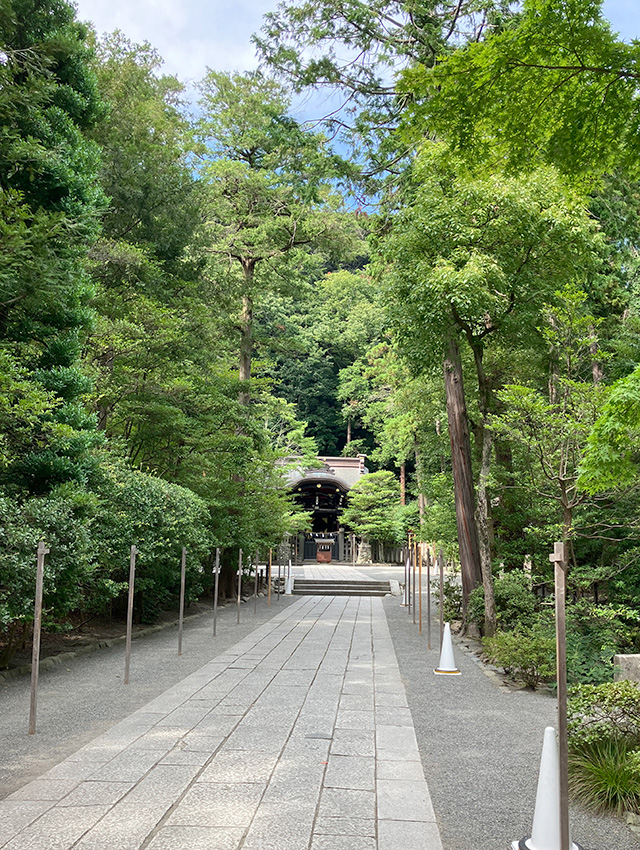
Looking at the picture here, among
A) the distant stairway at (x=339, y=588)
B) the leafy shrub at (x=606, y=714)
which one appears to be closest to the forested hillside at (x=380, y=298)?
the leafy shrub at (x=606, y=714)

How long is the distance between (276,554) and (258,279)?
53.0 ft

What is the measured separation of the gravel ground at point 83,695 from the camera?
4520mm

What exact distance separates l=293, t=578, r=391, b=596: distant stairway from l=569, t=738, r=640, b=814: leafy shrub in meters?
18.4

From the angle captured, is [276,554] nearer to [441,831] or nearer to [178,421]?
[178,421]

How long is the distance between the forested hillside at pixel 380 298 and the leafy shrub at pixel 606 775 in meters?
1.82

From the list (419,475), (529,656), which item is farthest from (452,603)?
(529,656)

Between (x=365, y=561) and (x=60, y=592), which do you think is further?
(x=365, y=561)

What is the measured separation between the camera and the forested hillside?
3.79m

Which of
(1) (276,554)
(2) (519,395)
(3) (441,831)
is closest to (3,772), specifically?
(3) (441,831)

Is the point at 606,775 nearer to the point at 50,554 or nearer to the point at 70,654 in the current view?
the point at 50,554

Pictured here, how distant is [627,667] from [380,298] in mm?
6644

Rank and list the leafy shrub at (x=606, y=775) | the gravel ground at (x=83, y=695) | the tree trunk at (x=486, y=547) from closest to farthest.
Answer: the leafy shrub at (x=606, y=775), the gravel ground at (x=83, y=695), the tree trunk at (x=486, y=547)

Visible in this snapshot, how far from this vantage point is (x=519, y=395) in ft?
25.0

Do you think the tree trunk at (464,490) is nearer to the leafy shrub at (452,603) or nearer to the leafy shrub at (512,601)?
the leafy shrub at (512,601)
